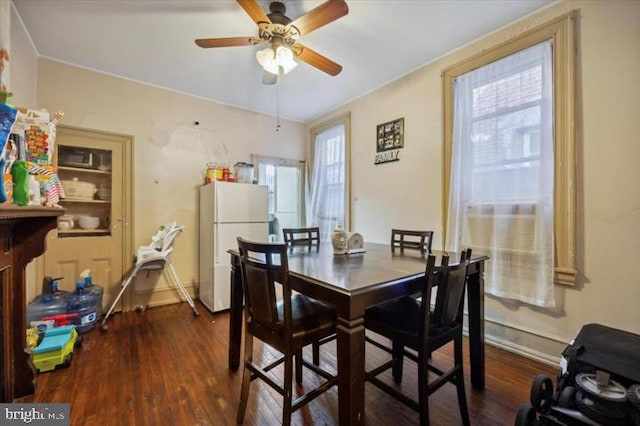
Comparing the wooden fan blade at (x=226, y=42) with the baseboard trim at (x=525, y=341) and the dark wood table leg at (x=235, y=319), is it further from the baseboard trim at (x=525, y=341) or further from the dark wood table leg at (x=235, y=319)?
the baseboard trim at (x=525, y=341)

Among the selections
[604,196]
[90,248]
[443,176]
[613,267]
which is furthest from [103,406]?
[604,196]

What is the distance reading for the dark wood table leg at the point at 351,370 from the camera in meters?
1.12

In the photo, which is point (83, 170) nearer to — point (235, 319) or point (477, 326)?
point (235, 319)

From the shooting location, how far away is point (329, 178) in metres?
4.23

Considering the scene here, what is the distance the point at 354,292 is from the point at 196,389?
1.42 m

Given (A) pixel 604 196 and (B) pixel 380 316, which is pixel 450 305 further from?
(A) pixel 604 196

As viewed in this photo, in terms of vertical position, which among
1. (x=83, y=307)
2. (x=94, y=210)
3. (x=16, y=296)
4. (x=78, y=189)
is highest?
(x=78, y=189)

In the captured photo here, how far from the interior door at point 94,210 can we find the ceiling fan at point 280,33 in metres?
2.02

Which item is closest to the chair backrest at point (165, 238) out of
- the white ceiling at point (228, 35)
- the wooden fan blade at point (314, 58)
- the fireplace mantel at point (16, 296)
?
the fireplace mantel at point (16, 296)

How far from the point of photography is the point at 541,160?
2.09 meters

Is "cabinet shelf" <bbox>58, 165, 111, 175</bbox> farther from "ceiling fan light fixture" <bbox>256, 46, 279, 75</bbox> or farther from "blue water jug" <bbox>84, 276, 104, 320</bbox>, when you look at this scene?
"ceiling fan light fixture" <bbox>256, 46, 279, 75</bbox>

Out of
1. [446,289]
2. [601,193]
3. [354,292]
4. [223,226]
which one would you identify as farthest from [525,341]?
[223,226]

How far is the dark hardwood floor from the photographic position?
1544 mm

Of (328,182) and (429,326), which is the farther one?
(328,182)
